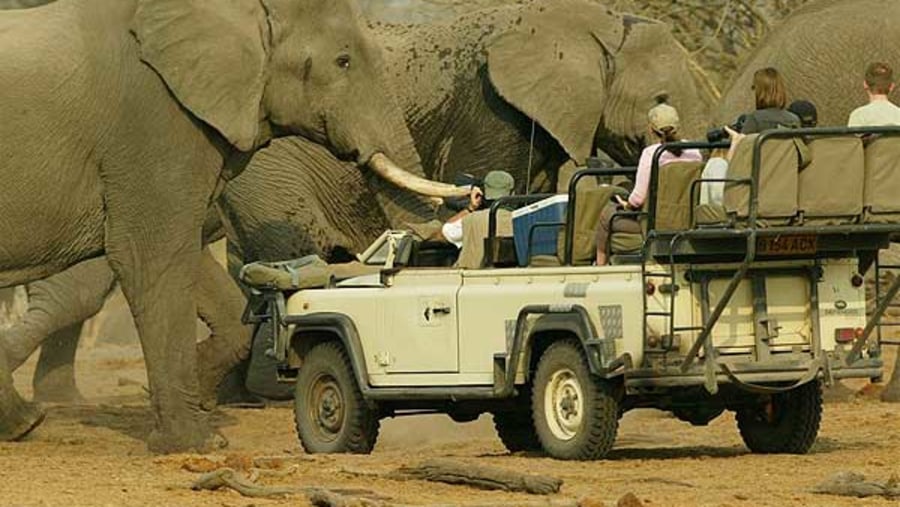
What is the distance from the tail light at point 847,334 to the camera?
1427 cm

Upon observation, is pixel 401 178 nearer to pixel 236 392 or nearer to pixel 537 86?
pixel 236 392

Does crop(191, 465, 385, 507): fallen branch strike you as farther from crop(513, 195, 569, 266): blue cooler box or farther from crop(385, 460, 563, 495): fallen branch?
crop(513, 195, 569, 266): blue cooler box

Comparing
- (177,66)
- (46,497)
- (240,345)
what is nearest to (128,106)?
(177,66)

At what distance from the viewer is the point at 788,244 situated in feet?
45.9

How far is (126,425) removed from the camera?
18656mm

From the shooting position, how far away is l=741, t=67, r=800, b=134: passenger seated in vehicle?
1462 cm

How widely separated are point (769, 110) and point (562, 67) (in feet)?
20.6

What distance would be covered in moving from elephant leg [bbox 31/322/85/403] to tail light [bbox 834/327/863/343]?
341 inches

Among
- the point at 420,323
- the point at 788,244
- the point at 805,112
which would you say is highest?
the point at 805,112

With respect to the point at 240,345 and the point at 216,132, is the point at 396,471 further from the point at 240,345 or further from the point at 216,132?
the point at 240,345

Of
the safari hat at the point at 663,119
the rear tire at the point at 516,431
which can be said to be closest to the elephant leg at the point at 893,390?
the rear tire at the point at 516,431

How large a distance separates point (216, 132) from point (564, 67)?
5168mm

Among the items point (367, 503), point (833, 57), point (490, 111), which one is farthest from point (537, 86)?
point (367, 503)

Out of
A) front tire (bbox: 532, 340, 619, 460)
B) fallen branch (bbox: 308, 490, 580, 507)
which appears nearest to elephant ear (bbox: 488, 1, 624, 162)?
front tire (bbox: 532, 340, 619, 460)
